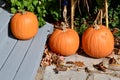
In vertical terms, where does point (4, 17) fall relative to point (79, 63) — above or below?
above

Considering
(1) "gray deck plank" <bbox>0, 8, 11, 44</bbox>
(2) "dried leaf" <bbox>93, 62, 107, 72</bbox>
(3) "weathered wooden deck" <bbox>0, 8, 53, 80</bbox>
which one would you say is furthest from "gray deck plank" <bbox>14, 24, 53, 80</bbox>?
(2) "dried leaf" <bbox>93, 62, 107, 72</bbox>

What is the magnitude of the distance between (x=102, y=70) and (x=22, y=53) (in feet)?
3.23

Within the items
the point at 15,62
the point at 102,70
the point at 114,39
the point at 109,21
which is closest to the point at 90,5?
the point at 109,21

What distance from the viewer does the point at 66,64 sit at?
13.4 ft

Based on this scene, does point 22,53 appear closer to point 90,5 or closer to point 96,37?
point 96,37

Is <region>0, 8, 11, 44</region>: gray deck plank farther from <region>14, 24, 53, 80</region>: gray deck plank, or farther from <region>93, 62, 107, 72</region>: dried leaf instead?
<region>93, 62, 107, 72</region>: dried leaf

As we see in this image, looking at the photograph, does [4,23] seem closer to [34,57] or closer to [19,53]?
[19,53]

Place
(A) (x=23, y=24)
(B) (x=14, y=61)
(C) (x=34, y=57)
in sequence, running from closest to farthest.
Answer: (B) (x=14, y=61), (C) (x=34, y=57), (A) (x=23, y=24)

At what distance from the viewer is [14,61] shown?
12.0ft

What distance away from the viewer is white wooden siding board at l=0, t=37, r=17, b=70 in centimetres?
363

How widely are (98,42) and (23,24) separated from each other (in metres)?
0.97

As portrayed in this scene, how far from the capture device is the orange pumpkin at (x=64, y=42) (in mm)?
4145

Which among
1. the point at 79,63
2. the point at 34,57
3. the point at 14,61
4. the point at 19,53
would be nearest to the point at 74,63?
the point at 79,63

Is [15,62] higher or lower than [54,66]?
higher
